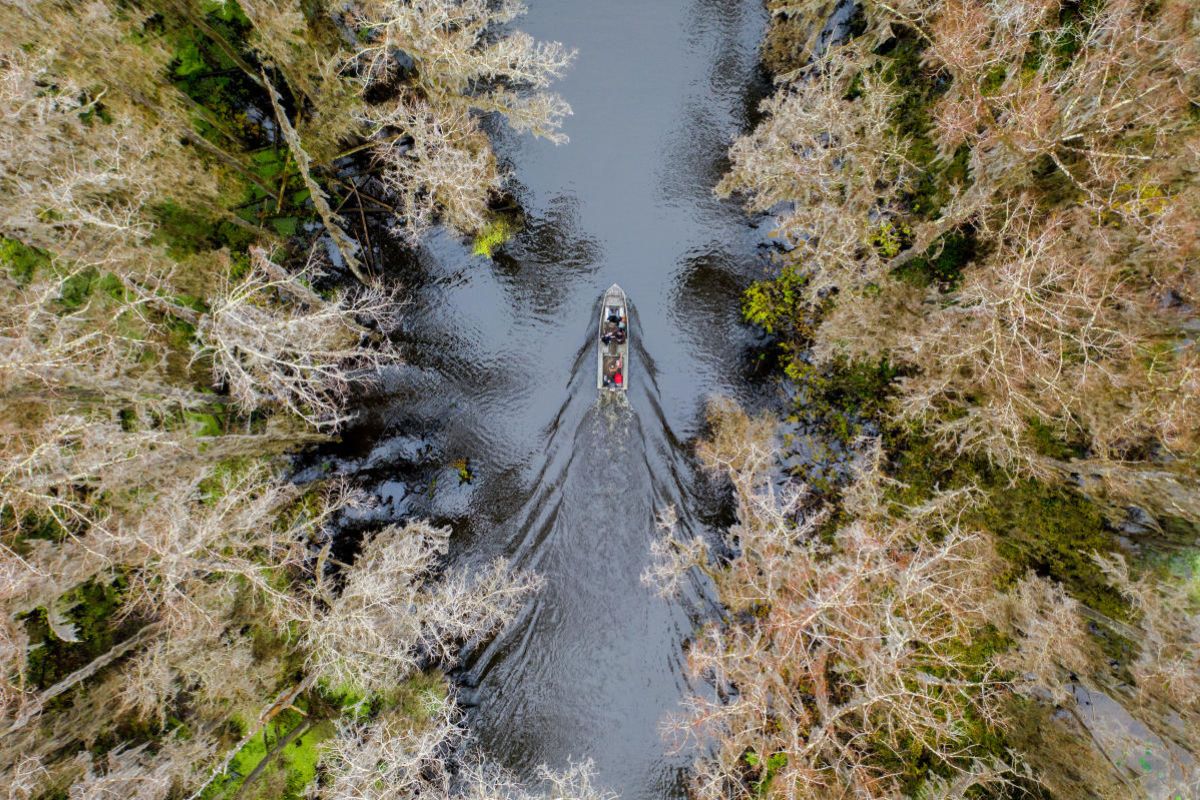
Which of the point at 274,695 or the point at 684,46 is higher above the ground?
the point at 684,46

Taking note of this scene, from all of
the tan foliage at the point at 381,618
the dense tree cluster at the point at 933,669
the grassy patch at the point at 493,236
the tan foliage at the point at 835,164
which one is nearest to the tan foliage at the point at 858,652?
the dense tree cluster at the point at 933,669

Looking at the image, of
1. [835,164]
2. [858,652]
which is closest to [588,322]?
[835,164]

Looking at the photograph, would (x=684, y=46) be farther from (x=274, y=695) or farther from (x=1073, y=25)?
(x=274, y=695)

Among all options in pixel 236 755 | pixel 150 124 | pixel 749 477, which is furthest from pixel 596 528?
pixel 150 124

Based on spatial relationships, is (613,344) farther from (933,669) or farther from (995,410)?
(933,669)

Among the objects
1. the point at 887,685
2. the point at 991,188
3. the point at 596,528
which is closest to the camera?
the point at 991,188

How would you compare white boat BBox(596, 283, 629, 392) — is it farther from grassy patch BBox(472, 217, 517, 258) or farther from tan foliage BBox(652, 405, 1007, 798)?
tan foliage BBox(652, 405, 1007, 798)

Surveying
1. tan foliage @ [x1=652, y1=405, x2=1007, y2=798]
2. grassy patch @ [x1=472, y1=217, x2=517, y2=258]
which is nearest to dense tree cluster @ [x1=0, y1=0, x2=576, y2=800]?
grassy patch @ [x1=472, y1=217, x2=517, y2=258]
